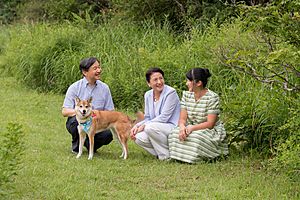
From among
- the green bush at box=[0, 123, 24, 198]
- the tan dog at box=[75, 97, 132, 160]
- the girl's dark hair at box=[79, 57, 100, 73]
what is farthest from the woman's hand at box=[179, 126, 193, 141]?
the green bush at box=[0, 123, 24, 198]

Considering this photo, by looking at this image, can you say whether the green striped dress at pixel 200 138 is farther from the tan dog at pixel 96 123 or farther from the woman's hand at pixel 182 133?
the tan dog at pixel 96 123

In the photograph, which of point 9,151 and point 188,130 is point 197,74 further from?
point 9,151

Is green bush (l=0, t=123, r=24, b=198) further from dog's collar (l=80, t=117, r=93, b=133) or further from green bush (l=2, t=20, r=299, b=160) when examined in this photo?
dog's collar (l=80, t=117, r=93, b=133)

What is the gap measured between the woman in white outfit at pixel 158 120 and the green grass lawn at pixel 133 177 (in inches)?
6.3

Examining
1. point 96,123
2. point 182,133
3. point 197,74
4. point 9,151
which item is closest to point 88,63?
point 96,123

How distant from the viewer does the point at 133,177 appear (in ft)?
22.1

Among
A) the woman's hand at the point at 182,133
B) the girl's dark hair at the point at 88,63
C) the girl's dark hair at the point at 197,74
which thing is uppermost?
the girl's dark hair at the point at 88,63

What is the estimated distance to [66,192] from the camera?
19.5ft

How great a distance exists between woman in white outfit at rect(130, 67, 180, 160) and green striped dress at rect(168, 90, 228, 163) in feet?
0.39

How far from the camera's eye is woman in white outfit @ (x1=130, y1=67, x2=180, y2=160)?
7594mm

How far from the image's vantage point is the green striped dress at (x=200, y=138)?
7301mm

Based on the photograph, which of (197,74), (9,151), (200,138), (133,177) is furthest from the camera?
(197,74)

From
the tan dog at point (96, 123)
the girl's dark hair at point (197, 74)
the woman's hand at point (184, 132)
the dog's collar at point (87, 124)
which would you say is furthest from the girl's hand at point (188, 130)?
the dog's collar at point (87, 124)

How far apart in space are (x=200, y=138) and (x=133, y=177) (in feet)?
3.21
